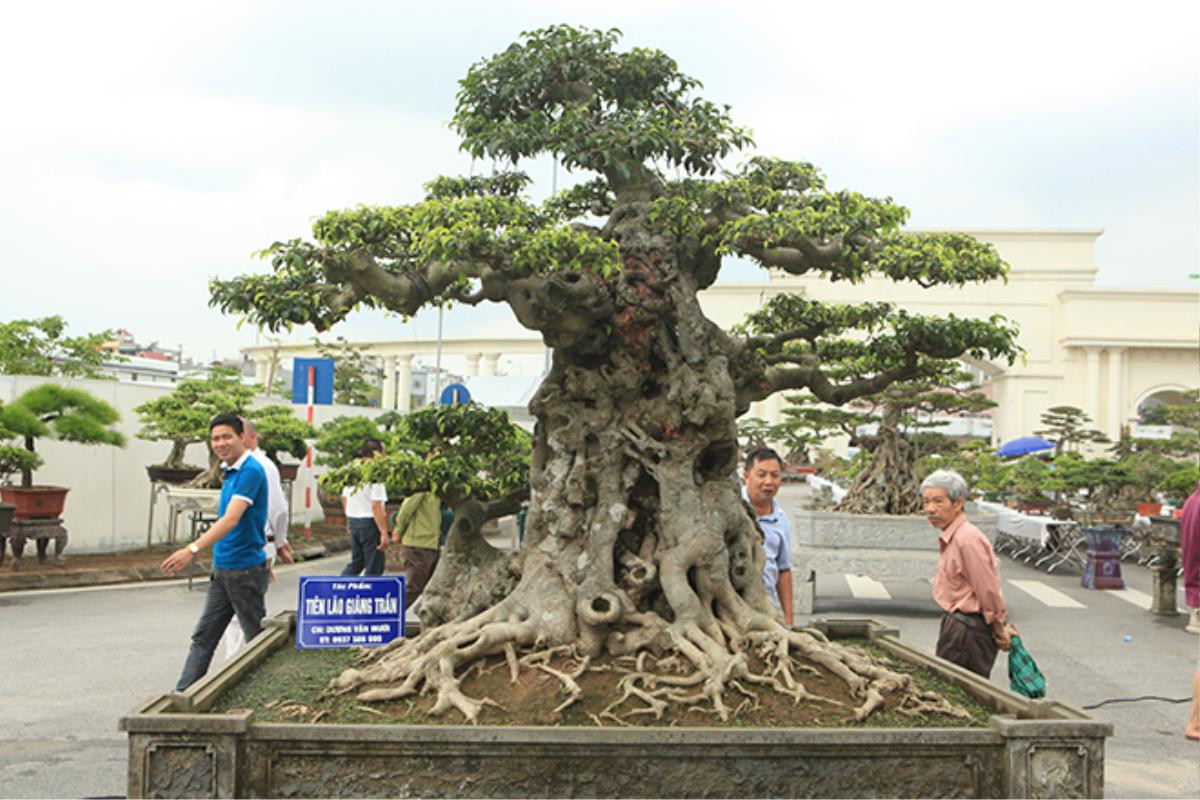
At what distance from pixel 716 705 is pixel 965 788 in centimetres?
107

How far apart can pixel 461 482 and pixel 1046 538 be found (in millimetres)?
12908

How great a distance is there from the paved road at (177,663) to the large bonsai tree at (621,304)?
1758 mm

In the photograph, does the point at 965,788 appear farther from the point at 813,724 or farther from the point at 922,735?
the point at 813,724

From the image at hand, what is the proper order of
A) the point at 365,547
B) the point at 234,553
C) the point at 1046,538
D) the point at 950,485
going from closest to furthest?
the point at 950,485 < the point at 234,553 < the point at 365,547 < the point at 1046,538

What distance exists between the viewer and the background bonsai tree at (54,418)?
465 inches

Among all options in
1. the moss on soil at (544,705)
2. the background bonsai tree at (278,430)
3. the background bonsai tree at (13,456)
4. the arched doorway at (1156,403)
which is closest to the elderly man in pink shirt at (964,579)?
the moss on soil at (544,705)

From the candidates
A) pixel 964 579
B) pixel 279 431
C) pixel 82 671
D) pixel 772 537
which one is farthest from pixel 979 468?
pixel 82 671

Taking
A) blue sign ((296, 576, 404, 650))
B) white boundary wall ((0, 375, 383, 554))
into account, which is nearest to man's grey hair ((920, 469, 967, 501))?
blue sign ((296, 576, 404, 650))

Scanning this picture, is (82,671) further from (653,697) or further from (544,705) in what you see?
(653,697)

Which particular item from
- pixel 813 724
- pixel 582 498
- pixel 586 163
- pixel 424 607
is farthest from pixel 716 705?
pixel 586 163

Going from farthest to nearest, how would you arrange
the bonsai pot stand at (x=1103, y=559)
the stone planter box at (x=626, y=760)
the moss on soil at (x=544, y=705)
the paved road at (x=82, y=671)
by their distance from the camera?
the bonsai pot stand at (x=1103, y=559), the paved road at (x=82, y=671), the moss on soil at (x=544, y=705), the stone planter box at (x=626, y=760)

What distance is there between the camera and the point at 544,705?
472cm

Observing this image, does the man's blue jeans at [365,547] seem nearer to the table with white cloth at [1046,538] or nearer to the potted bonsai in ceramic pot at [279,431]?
the potted bonsai in ceramic pot at [279,431]

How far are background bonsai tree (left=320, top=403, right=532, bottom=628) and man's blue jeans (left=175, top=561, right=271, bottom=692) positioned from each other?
2.38ft
